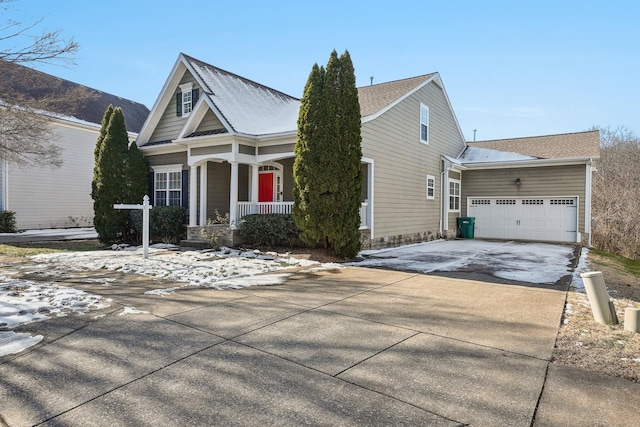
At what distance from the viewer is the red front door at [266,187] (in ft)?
49.1

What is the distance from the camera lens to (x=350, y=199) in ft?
33.6

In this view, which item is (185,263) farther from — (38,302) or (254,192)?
(254,192)

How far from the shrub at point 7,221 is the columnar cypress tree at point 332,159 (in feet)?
48.3

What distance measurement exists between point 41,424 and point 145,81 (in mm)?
17663

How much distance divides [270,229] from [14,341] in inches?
314

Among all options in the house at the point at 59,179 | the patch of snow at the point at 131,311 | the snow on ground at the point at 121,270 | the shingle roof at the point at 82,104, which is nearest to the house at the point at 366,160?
the snow on ground at the point at 121,270

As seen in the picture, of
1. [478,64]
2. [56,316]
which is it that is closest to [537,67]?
[478,64]

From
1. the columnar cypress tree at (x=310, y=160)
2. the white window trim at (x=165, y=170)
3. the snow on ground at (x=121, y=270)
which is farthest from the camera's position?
the white window trim at (x=165, y=170)

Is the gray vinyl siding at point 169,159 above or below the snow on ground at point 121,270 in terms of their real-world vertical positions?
above

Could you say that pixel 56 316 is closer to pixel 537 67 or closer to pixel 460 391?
pixel 460 391

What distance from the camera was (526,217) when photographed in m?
17.2

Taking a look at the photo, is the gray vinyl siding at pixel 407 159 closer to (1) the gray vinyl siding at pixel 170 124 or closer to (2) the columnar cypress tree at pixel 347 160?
(2) the columnar cypress tree at pixel 347 160

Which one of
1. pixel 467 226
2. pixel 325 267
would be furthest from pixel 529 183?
pixel 325 267

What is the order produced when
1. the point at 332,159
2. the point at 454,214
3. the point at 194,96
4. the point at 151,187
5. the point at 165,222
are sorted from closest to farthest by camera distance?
the point at 332,159, the point at 165,222, the point at 194,96, the point at 151,187, the point at 454,214
